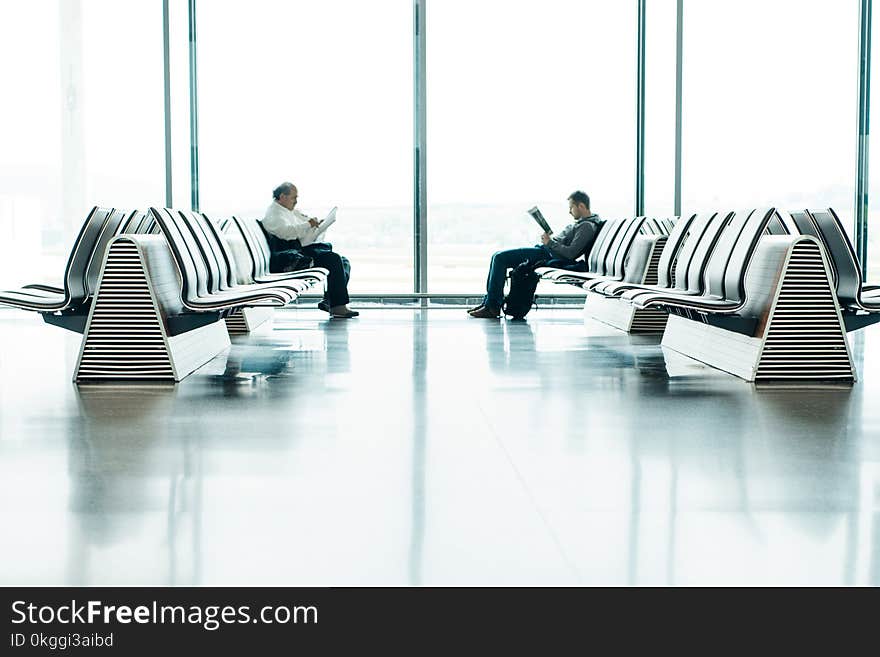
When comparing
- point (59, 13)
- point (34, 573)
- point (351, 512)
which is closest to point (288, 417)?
point (351, 512)

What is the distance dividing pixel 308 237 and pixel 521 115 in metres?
3.32

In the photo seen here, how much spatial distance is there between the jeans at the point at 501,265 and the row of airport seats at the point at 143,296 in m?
3.21

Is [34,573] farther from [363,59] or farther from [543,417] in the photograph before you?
[363,59]

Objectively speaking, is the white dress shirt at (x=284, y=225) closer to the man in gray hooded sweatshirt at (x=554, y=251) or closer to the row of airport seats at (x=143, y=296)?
the man in gray hooded sweatshirt at (x=554, y=251)

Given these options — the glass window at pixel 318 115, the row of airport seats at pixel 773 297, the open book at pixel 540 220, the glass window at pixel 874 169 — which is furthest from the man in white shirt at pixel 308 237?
the glass window at pixel 874 169

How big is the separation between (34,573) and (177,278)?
3.30 metres

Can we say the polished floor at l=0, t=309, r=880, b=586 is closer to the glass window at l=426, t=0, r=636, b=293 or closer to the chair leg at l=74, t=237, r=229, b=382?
the chair leg at l=74, t=237, r=229, b=382

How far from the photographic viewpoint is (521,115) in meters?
11.3

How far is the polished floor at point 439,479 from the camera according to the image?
2162mm

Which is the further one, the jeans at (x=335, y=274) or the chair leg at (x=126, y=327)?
the jeans at (x=335, y=274)

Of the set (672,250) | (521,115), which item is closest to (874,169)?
(521,115)

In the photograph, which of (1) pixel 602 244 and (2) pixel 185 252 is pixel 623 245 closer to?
(1) pixel 602 244

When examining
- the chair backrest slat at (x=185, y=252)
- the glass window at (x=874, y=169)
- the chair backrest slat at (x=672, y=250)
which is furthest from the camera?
the glass window at (x=874, y=169)

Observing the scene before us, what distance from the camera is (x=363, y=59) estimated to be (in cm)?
1086
